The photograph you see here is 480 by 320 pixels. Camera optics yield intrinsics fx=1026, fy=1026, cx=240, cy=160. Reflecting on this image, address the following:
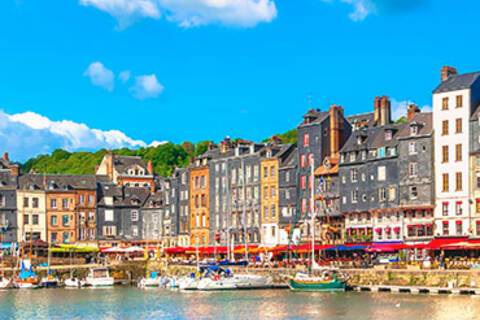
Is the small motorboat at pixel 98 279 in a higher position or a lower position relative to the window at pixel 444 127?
lower

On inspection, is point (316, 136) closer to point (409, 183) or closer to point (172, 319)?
point (409, 183)

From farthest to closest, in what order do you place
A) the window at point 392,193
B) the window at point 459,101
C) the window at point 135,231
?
1. the window at point 135,231
2. the window at point 392,193
3. the window at point 459,101

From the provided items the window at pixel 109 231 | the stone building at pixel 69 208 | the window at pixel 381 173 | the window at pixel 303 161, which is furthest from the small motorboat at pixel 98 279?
the window at pixel 381 173

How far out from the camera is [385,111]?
323 ft

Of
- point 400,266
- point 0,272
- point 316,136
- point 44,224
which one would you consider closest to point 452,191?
point 400,266

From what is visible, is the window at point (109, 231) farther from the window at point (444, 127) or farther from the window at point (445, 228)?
the window at point (444, 127)

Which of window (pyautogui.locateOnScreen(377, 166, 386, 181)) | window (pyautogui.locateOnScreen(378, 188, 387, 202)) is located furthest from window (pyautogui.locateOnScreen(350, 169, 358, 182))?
window (pyautogui.locateOnScreen(378, 188, 387, 202))

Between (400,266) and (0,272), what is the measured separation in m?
44.8

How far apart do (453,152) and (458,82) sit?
6039 millimetres

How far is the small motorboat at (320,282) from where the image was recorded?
78875 millimetres

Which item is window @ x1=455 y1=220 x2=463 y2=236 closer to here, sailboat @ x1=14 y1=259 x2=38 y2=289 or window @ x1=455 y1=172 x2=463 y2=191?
window @ x1=455 y1=172 x2=463 y2=191

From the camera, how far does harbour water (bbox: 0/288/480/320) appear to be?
204ft

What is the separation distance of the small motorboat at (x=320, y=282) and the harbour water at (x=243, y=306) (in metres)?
1.43

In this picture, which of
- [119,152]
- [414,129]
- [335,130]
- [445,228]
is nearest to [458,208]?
[445,228]
